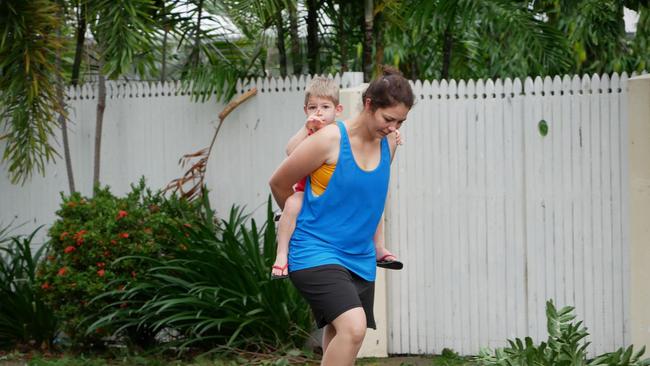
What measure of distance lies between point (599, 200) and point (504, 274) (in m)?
0.87

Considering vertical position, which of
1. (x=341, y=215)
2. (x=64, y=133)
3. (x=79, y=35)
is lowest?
(x=341, y=215)

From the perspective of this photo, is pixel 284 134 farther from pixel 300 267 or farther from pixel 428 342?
pixel 300 267

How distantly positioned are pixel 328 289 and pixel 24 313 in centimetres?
462

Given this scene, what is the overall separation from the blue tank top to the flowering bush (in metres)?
3.36

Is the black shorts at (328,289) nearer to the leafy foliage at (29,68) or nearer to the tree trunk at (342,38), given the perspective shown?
the leafy foliage at (29,68)

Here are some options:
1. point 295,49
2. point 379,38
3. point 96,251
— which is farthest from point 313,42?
point 96,251

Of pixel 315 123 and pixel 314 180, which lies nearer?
pixel 314 180

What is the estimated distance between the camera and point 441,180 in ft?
26.1

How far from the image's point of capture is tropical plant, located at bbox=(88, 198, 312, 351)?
7.74 m

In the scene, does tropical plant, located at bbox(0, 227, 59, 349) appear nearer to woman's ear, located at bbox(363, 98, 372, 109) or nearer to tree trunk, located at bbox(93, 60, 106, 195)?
tree trunk, located at bbox(93, 60, 106, 195)

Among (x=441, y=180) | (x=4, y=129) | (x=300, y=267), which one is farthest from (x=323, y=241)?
(x=4, y=129)

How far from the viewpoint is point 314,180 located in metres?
4.90

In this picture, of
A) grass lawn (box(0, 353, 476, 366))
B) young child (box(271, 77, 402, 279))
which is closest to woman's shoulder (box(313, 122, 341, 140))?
young child (box(271, 77, 402, 279))

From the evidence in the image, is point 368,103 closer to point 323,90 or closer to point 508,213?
point 323,90
